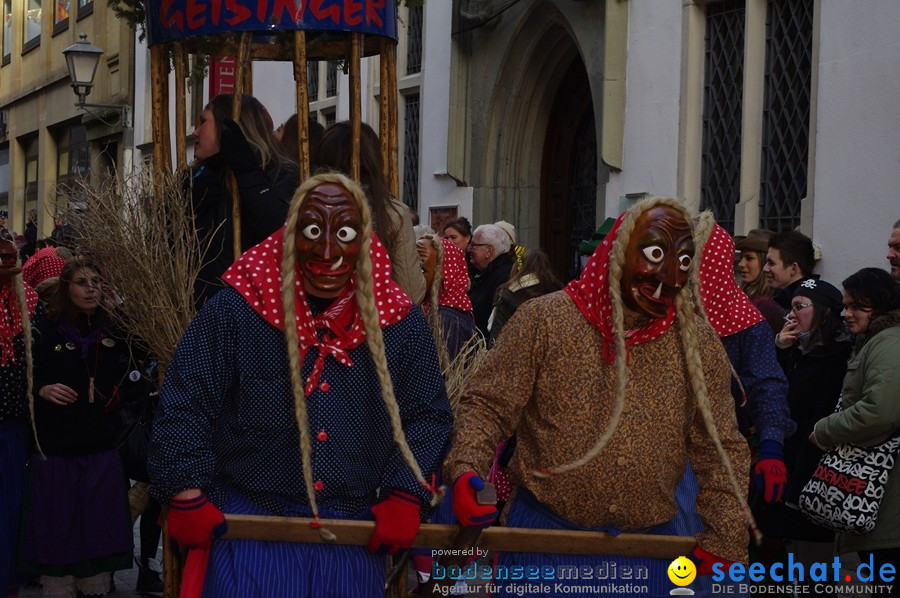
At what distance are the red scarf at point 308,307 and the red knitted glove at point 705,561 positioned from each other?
1034mm

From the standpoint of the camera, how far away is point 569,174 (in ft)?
46.3

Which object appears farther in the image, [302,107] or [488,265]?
[488,265]

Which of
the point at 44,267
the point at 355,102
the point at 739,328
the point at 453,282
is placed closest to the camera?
the point at 739,328

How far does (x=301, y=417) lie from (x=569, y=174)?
10.7 m

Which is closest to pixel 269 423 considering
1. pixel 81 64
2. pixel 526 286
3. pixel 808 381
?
pixel 808 381

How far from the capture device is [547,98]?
14.0m

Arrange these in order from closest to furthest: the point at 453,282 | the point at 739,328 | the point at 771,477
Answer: the point at 771,477
the point at 739,328
the point at 453,282

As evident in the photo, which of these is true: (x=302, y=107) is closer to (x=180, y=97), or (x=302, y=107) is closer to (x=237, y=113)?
(x=237, y=113)

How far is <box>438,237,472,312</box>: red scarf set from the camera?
8.23 metres

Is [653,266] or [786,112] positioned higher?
[786,112]

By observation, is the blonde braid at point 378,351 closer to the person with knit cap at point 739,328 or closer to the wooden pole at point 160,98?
the person with knit cap at point 739,328

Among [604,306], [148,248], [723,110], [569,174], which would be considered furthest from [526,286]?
[569,174]

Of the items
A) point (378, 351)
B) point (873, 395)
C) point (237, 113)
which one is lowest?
point (873, 395)

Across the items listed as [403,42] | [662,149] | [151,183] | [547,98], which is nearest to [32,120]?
[403,42]
